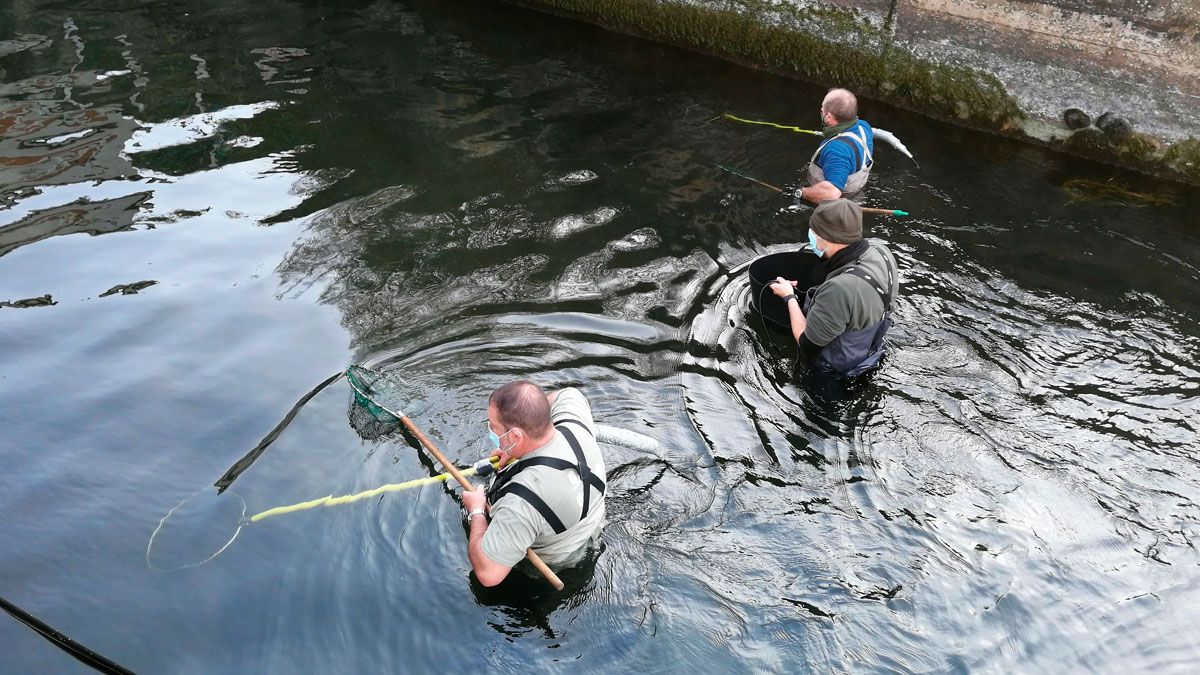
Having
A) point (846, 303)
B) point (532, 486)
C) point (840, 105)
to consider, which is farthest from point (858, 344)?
point (532, 486)

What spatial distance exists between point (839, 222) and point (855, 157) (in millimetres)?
2303

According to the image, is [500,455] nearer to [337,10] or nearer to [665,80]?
[665,80]

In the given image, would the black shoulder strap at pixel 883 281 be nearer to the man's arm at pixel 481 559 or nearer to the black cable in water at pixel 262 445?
the man's arm at pixel 481 559

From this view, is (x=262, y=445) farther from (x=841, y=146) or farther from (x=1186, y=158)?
(x=1186, y=158)

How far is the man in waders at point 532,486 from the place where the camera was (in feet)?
15.8

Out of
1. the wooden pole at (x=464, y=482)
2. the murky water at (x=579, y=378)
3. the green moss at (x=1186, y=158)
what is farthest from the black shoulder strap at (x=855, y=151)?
the wooden pole at (x=464, y=482)

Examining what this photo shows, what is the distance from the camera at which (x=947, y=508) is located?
19.4 ft

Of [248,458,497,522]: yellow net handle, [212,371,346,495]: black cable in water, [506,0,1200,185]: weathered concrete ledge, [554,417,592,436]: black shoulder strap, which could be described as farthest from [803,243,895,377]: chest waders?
[506,0,1200,185]: weathered concrete ledge

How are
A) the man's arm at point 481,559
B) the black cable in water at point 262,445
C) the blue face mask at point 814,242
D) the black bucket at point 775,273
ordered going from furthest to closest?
the black bucket at point 775,273 < the blue face mask at point 814,242 < the black cable in water at point 262,445 < the man's arm at point 481,559

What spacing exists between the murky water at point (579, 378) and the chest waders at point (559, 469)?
2.30ft

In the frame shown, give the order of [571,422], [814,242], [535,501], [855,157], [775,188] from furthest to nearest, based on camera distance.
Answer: [775,188] < [855,157] < [814,242] < [571,422] < [535,501]

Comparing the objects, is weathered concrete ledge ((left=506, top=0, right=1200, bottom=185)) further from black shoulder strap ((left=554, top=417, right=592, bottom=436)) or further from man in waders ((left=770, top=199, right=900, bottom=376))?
black shoulder strap ((left=554, top=417, right=592, bottom=436))

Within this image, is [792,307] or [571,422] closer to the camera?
[571,422]

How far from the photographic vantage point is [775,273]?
7824mm
